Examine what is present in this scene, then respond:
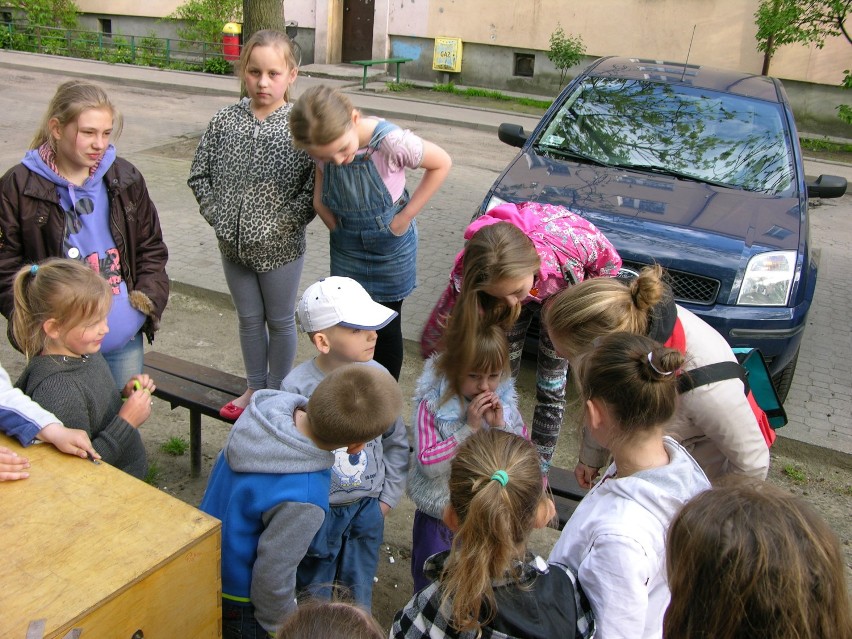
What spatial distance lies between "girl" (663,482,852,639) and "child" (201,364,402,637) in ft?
3.03

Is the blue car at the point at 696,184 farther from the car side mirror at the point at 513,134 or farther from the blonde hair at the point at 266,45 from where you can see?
the blonde hair at the point at 266,45

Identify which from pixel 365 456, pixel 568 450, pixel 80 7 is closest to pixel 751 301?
pixel 568 450

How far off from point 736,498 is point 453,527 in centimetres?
64

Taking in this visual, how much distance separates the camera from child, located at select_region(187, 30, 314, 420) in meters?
3.16

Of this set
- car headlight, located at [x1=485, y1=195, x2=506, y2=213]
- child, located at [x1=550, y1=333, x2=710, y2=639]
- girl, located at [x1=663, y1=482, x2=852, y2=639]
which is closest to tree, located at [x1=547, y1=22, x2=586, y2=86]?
car headlight, located at [x1=485, y1=195, x2=506, y2=213]

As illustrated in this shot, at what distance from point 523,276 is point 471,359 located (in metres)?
0.34

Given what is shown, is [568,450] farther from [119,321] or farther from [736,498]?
[736,498]

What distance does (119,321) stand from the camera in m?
3.01

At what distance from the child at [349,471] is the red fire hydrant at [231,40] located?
55.0 ft

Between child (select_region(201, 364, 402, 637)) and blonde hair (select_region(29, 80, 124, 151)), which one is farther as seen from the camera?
blonde hair (select_region(29, 80, 124, 151))

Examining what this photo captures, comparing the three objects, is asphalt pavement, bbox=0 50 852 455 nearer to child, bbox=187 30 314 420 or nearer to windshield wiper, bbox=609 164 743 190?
windshield wiper, bbox=609 164 743 190

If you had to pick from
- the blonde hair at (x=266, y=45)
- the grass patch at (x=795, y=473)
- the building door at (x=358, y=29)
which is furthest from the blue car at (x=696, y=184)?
the building door at (x=358, y=29)

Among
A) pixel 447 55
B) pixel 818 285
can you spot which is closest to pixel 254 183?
pixel 818 285

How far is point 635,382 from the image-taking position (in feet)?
6.24
